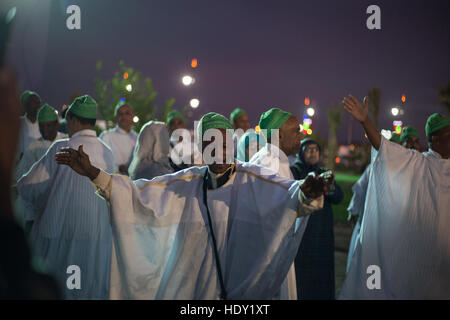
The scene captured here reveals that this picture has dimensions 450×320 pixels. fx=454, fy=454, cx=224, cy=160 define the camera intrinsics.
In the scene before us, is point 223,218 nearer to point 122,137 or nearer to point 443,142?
point 443,142

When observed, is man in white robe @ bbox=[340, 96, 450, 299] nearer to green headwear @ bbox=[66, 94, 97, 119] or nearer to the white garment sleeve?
the white garment sleeve

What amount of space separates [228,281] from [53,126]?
441 cm

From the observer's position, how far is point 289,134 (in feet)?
16.8

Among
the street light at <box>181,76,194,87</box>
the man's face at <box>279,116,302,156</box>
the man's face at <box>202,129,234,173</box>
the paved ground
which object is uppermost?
the street light at <box>181,76,194,87</box>

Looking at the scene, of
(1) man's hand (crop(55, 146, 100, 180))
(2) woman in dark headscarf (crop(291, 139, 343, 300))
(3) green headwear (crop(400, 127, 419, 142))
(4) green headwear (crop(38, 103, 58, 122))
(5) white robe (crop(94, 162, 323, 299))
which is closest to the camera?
(1) man's hand (crop(55, 146, 100, 180))

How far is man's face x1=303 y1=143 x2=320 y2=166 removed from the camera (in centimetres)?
589

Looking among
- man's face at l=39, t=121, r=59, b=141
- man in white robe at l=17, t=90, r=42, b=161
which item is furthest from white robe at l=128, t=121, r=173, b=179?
man in white robe at l=17, t=90, r=42, b=161

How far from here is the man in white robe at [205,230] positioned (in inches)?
140

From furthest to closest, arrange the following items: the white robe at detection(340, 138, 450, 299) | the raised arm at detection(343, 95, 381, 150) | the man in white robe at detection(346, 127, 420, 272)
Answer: the man in white robe at detection(346, 127, 420, 272) → the white robe at detection(340, 138, 450, 299) → the raised arm at detection(343, 95, 381, 150)

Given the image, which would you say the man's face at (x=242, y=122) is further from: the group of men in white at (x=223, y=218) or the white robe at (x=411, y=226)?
the white robe at (x=411, y=226)

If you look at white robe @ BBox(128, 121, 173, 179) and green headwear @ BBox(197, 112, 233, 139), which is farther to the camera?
white robe @ BBox(128, 121, 173, 179)

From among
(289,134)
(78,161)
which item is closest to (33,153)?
(78,161)
